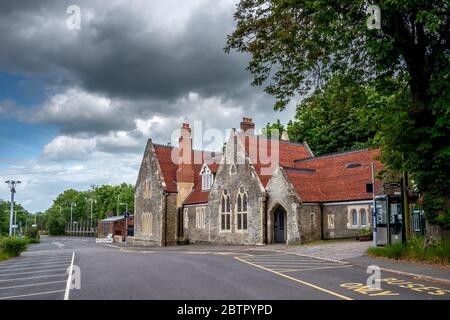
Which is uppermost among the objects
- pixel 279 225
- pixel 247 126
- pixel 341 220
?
pixel 247 126

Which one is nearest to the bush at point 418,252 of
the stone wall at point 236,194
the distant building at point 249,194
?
the distant building at point 249,194

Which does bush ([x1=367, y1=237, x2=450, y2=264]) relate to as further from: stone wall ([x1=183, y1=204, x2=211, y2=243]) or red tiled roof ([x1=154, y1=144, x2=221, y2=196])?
red tiled roof ([x1=154, y1=144, x2=221, y2=196])

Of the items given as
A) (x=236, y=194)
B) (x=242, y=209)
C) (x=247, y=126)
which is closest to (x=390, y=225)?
(x=242, y=209)

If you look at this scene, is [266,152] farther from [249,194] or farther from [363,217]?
[363,217]

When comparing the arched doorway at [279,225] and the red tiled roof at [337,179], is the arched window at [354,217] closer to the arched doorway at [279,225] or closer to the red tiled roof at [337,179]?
the red tiled roof at [337,179]

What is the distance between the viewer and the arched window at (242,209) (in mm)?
34562

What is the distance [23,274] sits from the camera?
57.3 feet

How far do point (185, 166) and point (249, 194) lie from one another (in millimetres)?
13857

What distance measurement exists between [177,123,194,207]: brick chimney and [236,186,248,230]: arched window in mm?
10541

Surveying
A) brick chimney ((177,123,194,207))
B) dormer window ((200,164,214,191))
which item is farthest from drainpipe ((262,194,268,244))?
brick chimney ((177,123,194,207))

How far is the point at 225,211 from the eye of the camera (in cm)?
Answer: 3688
